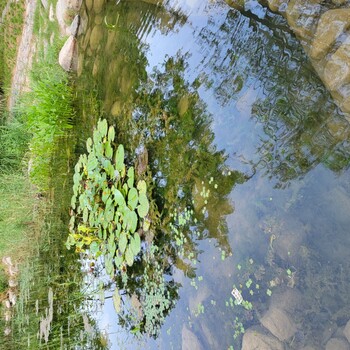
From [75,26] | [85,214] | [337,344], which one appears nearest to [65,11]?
[75,26]

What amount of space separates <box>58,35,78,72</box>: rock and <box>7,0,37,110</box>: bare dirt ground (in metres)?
0.78

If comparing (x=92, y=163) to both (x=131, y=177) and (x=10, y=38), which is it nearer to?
(x=131, y=177)

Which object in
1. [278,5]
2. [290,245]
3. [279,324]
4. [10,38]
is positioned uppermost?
[278,5]

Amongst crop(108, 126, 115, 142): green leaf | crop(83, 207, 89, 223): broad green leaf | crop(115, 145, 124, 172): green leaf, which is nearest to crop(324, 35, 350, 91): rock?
crop(115, 145, 124, 172): green leaf

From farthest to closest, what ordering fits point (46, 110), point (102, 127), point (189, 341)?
point (46, 110) < point (102, 127) < point (189, 341)

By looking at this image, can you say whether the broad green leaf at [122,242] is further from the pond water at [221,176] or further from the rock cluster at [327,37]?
the rock cluster at [327,37]

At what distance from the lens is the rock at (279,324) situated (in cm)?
175

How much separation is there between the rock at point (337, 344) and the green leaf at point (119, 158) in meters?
1.69

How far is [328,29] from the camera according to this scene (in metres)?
1.62

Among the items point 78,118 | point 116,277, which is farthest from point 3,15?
point 116,277

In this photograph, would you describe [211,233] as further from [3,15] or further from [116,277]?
[3,15]

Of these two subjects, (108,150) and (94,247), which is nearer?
(108,150)

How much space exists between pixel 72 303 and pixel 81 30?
93.1 inches

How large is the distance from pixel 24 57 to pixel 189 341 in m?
3.63
